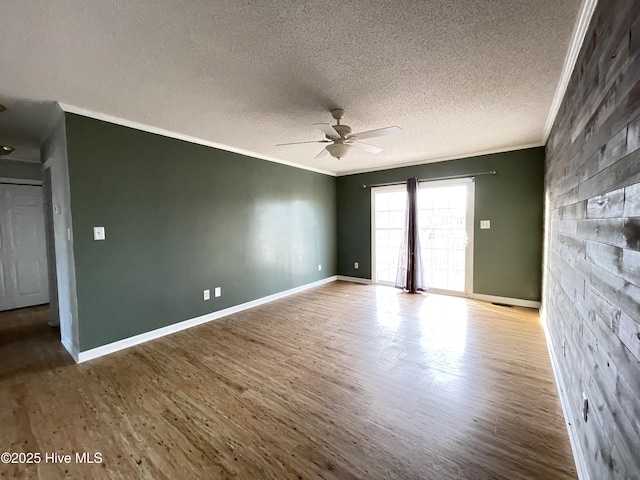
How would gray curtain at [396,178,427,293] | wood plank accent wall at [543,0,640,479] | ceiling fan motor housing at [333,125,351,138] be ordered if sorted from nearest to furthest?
wood plank accent wall at [543,0,640,479] < ceiling fan motor housing at [333,125,351,138] < gray curtain at [396,178,427,293]

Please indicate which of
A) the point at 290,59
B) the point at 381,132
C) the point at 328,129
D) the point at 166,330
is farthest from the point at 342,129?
the point at 166,330

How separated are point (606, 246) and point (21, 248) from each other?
6.85 meters

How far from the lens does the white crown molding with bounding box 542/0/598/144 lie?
143cm

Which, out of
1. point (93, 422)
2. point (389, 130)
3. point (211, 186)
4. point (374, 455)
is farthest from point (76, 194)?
point (374, 455)

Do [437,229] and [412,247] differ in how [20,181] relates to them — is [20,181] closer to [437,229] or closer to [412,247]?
[412,247]

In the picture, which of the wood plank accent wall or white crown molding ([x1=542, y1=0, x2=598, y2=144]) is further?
white crown molding ([x1=542, y1=0, x2=598, y2=144])

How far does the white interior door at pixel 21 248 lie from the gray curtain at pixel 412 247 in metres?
6.29

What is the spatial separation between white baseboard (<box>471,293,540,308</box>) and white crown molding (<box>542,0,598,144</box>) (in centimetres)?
272

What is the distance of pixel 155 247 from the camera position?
3.28 metres

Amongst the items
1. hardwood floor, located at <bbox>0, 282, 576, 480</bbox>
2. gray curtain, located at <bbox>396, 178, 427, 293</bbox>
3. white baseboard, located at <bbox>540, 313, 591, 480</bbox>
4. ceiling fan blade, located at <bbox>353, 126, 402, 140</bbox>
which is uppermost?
ceiling fan blade, located at <bbox>353, 126, 402, 140</bbox>

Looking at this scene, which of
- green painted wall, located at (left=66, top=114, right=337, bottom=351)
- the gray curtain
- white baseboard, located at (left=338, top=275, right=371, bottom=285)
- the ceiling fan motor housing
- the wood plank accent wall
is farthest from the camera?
white baseboard, located at (left=338, top=275, right=371, bottom=285)

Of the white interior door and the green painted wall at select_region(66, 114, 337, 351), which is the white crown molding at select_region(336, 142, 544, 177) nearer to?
the green painted wall at select_region(66, 114, 337, 351)

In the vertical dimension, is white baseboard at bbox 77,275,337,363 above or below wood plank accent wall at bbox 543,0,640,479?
below

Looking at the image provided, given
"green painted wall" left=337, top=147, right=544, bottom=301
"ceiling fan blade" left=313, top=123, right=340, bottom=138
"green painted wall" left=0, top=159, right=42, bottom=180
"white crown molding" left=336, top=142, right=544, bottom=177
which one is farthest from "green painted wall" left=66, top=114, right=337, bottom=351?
"green painted wall" left=337, top=147, right=544, bottom=301
